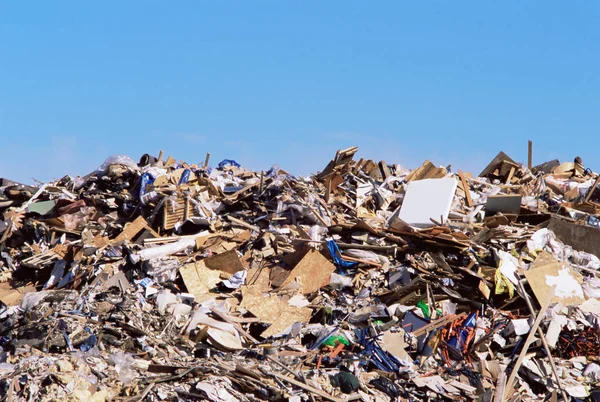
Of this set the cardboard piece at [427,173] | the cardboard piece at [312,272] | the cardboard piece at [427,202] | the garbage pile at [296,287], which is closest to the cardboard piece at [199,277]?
the garbage pile at [296,287]

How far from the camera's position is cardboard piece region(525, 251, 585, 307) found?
9.49m

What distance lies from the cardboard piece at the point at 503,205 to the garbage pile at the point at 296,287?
0.03 meters

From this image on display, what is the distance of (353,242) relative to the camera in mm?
10781

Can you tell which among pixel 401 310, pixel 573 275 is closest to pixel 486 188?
pixel 573 275

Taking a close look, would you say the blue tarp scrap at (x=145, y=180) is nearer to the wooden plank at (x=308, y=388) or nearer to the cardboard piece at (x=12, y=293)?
the cardboard piece at (x=12, y=293)

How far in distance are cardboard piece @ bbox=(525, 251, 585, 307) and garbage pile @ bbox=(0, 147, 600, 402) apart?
3 cm

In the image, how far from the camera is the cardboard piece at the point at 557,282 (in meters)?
9.49

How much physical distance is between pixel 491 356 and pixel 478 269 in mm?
1611

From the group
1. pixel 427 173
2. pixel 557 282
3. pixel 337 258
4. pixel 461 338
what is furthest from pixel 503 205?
pixel 461 338

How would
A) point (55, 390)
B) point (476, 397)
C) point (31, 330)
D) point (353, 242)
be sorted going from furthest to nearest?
point (353, 242), point (31, 330), point (476, 397), point (55, 390)

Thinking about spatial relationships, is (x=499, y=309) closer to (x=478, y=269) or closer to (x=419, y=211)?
(x=478, y=269)

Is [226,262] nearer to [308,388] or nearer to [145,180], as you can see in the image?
[145,180]

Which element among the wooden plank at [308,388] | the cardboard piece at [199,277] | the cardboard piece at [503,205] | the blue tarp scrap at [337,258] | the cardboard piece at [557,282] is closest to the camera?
the wooden plank at [308,388]

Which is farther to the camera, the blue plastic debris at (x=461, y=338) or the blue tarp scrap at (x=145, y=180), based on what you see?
the blue tarp scrap at (x=145, y=180)
